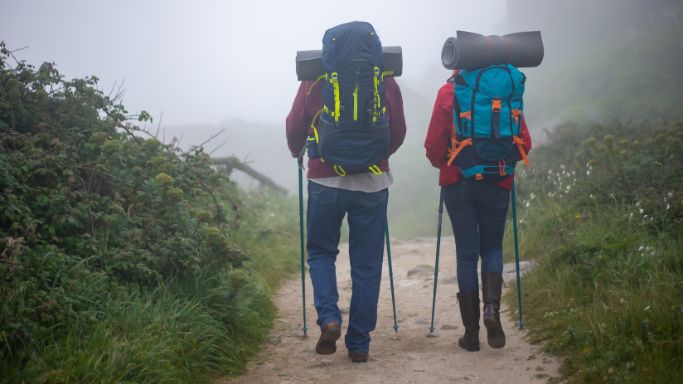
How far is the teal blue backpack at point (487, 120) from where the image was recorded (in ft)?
14.6

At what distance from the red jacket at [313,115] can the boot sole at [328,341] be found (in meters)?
1.21

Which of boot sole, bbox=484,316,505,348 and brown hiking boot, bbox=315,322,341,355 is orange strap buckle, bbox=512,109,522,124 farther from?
brown hiking boot, bbox=315,322,341,355

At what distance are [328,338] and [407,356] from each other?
720 mm

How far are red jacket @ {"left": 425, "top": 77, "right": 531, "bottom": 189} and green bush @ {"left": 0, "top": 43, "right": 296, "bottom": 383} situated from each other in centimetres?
186

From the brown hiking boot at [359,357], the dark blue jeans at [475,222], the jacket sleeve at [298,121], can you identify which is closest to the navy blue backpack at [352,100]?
the jacket sleeve at [298,121]

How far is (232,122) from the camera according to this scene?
72.7 metres

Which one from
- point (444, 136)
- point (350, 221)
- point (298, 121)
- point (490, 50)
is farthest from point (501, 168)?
point (298, 121)

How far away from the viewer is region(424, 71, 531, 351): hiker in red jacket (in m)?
4.61

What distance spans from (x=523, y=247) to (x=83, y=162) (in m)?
5.19

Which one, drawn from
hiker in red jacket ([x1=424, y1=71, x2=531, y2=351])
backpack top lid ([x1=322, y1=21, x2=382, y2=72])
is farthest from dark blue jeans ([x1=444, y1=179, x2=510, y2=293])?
backpack top lid ([x1=322, y1=21, x2=382, y2=72])

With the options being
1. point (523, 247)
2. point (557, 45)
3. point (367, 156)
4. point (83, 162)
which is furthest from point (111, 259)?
point (557, 45)

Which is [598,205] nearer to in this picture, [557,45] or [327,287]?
[327,287]

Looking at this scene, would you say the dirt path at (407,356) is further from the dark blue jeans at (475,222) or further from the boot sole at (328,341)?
the dark blue jeans at (475,222)

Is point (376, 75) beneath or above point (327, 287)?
above
